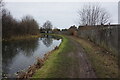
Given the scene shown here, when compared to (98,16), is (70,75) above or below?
below

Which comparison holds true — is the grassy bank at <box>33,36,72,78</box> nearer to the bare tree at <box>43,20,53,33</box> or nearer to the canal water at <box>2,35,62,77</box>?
the canal water at <box>2,35,62,77</box>

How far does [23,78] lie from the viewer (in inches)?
384

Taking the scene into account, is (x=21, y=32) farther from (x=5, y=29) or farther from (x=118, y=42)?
(x=118, y=42)

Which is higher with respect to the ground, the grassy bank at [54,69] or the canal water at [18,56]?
the grassy bank at [54,69]

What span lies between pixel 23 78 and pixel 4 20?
3799 cm

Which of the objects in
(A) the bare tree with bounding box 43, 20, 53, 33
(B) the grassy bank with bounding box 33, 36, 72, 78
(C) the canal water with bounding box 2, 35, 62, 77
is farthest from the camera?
(A) the bare tree with bounding box 43, 20, 53, 33

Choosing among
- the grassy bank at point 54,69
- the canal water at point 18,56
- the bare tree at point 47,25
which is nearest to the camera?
the grassy bank at point 54,69

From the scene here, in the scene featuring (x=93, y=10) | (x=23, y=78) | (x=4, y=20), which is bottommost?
(x=23, y=78)

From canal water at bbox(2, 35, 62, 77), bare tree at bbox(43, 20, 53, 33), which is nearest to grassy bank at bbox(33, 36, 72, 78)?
canal water at bbox(2, 35, 62, 77)

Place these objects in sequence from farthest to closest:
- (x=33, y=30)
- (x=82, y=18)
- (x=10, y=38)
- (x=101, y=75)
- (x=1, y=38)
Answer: (x=33, y=30)
(x=82, y=18)
(x=10, y=38)
(x=1, y=38)
(x=101, y=75)

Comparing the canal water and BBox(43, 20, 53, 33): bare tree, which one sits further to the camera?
BBox(43, 20, 53, 33): bare tree

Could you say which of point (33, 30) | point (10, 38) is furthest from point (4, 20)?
point (33, 30)

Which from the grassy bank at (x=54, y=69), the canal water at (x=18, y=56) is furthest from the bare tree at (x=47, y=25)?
the grassy bank at (x=54, y=69)

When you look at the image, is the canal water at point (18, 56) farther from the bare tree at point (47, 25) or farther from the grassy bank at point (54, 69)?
the bare tree at point (47, 25)
